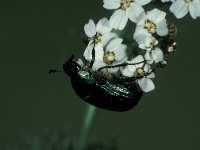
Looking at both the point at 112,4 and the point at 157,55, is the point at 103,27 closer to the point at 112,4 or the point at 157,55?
the point at 112,4

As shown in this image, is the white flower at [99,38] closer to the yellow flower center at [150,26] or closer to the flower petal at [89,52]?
the flower petal at [89,52]

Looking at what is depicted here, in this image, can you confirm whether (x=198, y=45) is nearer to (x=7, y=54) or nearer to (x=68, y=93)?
(x=68, y=93)

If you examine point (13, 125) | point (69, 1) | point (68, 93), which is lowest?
point (13, 125)

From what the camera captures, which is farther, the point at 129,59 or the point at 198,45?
the point at 198,45

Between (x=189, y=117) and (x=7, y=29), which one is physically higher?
(x=7, y=29)

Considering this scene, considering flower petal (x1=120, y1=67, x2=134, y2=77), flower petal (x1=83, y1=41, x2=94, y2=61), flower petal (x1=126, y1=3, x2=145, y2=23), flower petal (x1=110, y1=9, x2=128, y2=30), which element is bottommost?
flower petal (x1=120, y1=67, x2=134, y2=77)

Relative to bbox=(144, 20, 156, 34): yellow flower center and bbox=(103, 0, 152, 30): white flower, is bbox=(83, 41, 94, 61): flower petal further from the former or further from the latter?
bbox=(144, 20, 156, 34): yellow flower center

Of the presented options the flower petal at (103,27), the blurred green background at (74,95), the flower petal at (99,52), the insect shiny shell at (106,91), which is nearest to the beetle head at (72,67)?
the insect shiny shell at (106,91)

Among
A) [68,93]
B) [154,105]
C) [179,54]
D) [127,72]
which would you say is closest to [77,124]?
[68,93]

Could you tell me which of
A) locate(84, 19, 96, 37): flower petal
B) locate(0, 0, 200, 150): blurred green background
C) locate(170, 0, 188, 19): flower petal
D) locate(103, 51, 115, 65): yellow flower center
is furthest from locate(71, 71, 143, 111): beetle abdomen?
locate(0, 0, 200, 150): blurred green background

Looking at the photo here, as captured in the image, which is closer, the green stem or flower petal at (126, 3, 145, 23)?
flower petal at (126, 3, 145, 23)
